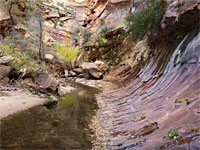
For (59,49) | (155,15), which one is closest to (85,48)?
(59,49)

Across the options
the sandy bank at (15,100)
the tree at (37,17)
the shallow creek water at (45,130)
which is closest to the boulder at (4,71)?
the sandy bank at (15,100)

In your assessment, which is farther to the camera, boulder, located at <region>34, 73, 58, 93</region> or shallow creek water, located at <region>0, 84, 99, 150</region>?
boulder, located at <region>34, 73, 58, 93</region>

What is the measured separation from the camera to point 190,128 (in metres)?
4.21

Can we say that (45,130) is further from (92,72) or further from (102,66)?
(102,66)

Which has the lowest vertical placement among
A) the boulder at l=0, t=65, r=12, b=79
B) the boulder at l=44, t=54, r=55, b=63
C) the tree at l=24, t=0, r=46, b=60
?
the boulder at l=0, t=65, r=12, b=79

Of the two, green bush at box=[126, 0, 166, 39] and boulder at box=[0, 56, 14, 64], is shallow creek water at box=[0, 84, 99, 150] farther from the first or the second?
green bush at box=[126, 0, 166, 39]

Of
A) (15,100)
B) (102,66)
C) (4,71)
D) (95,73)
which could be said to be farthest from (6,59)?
(102,66)

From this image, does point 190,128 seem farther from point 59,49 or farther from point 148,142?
point 59,49

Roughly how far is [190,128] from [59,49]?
32.9m

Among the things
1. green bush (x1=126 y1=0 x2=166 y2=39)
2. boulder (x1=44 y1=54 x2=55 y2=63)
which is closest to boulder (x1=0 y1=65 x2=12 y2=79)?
green bush (x1=126 y1=0 x2=166 y2=39)

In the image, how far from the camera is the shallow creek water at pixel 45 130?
4914 millimetres

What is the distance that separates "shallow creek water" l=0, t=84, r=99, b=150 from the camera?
4914 mm

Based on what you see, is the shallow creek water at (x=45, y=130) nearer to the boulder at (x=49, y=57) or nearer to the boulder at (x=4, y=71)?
the boulder at (x=4, y=71)

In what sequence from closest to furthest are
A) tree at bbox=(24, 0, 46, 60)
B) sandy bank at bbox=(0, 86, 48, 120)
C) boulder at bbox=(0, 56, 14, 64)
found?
sandy bank at bbox=(0, 86, 48, 120) → boulder at bbox=(0, 56, 14, 64) → tree at bbox=(24, 0, 46, 60)
